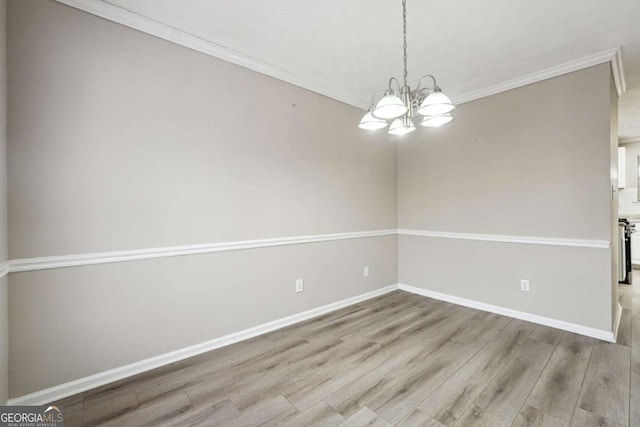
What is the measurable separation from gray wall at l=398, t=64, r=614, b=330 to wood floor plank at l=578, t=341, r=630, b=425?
361 mm

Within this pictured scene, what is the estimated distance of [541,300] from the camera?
2984 mm

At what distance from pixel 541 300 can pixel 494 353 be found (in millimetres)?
1072

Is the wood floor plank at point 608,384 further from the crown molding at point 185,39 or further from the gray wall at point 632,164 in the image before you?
the gray wall at point 632,164

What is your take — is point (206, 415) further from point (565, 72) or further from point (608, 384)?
point (565, 72)

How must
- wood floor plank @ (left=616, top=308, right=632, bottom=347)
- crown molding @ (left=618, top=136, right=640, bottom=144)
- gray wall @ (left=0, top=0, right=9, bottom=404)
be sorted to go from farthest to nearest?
1. crown molding @ (left=618, top=136, right=640, bottom=144)
2. wood floor plank @ (left=616, top=308, right=632, bottom=347)
3. gray wall @ (left=0, top=0, right=9, bottom=404)

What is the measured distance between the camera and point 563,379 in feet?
6.67

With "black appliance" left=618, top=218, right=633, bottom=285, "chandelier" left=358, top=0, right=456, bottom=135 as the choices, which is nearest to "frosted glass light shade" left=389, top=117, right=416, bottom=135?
"chandelier" left=358, top=0, right=456, bottom=135

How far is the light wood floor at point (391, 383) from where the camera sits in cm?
169

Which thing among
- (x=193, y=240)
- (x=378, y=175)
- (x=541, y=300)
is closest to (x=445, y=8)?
(x=378, y=175)

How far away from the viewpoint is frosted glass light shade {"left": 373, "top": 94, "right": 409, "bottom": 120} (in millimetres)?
1590

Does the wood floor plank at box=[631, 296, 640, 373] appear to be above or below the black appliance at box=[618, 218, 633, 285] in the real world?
below

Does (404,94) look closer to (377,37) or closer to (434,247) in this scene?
(377,37)

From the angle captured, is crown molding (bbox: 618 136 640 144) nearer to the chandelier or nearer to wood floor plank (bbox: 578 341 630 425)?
wood floor plank (bbox: 578 341 630 425)

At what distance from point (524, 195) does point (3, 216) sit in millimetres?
4345
